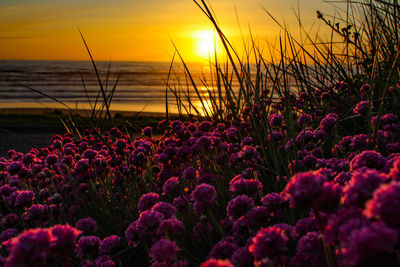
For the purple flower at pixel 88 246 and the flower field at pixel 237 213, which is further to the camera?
the purple flower at pixel 88 246

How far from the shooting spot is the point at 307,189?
770 mm

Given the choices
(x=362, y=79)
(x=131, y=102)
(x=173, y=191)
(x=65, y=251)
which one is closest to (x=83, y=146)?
(x=173, y=191)

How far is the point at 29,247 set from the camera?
2.74 ft

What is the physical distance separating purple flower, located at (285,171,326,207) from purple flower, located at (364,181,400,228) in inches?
5.7

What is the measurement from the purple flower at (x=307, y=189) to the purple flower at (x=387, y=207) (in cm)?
15

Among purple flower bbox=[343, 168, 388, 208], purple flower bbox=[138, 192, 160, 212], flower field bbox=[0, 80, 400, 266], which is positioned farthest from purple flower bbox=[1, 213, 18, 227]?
purple flower bbox=[343, 168, 388, 208]

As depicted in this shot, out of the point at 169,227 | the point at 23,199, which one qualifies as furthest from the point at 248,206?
the point at 23,199


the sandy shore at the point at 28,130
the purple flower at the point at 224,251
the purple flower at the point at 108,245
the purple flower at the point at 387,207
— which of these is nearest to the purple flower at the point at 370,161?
the purple flower at the point at 224,251

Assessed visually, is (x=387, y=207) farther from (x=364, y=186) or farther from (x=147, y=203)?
(x=147, y=203)

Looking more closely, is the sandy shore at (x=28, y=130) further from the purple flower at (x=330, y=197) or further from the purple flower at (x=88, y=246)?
the purple flower at (x=330, y=197)

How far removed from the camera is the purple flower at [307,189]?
2.52 feet

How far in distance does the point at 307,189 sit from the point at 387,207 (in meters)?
0.18

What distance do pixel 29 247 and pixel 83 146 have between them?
11.0ft

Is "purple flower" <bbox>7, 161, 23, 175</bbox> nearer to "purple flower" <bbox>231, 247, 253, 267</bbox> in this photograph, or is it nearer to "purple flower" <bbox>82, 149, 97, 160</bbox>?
"purple flower" <bbox>82, 149, 97, 160</bbox>
